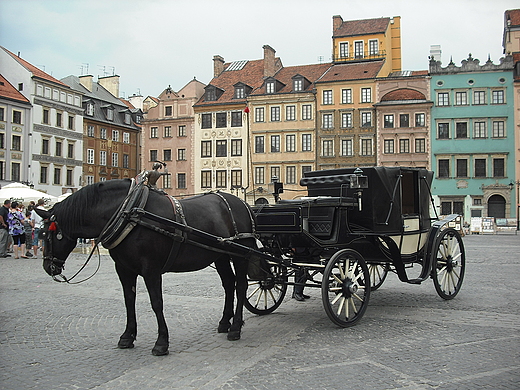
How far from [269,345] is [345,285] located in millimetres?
1403

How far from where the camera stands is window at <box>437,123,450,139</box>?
144ft

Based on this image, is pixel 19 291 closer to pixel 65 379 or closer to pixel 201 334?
pixel 201 334

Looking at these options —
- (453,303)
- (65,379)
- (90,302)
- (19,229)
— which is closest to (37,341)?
(65,379)

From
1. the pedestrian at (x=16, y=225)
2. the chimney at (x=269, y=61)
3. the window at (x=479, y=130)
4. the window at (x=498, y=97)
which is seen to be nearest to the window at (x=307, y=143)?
the chimney at (x=269, y=61)

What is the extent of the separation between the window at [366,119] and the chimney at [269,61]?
11.3m

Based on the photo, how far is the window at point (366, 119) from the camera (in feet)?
148

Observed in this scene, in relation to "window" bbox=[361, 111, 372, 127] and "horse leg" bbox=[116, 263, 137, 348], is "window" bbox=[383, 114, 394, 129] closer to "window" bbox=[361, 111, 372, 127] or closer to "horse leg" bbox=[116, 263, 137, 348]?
"window" bbox=[361, 111, 372, 127]

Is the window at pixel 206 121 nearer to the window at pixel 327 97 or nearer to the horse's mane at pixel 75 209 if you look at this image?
the window at pixel 327 97

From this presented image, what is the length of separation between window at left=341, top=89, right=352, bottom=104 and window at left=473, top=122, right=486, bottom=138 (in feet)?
33.8

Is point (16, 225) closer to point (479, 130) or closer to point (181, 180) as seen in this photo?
point (181, 180)

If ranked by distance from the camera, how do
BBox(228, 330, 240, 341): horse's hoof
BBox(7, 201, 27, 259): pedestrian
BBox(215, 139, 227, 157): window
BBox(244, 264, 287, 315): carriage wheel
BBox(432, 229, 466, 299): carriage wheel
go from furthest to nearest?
BBox(215, 139, 227, 157): window < BBox(7, 201, 27, 259): pedestrian < BBox(432, 229, 466, 299): carriage wheel < BBox(244, 264, 287, 315): carriage wheel < BBox(228, 330, 240, 341): horse's hoof

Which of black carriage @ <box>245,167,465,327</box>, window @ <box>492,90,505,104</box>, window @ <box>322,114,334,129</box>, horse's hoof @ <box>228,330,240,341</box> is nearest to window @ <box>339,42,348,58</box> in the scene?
window @ <box>322,114,334,129</box>

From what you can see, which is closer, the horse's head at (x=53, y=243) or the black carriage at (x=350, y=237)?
the horse's head at (x=53, y=243)

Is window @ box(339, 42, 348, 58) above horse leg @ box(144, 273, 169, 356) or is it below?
above
